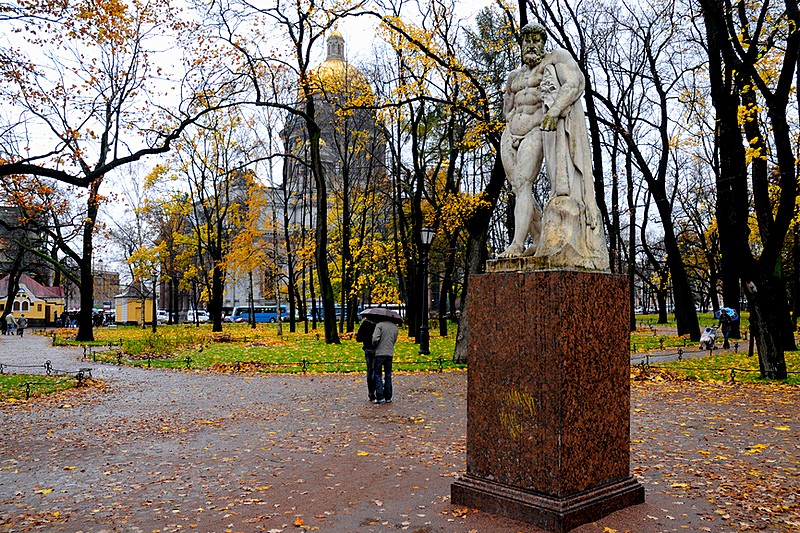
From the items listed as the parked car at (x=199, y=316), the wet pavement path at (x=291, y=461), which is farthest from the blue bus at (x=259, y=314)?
the wet pavement path at (x=291, y=461)

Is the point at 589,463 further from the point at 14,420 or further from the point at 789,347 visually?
the point at 789,347

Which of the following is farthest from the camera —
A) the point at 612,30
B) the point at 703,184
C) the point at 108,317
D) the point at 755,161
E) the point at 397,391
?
the point at 108,317

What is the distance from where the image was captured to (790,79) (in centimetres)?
1417

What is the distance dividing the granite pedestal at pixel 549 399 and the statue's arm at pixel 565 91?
1450 millimetres

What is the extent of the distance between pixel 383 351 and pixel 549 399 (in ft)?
22.2

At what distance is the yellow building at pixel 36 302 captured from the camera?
210 feet

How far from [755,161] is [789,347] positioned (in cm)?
772

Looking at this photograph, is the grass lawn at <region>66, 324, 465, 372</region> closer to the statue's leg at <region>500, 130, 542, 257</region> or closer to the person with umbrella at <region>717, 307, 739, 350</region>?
the person with umbrella at <region>717, 307, 739, 350</region>

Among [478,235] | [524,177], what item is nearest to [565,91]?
[524,177]

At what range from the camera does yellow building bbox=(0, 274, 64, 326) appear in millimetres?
63906

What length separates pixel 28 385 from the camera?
540 inches

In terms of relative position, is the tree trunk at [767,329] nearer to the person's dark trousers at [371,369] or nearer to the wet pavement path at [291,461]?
the wet pavement path at [291,461]

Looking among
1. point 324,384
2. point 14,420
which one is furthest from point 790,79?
point 14,420

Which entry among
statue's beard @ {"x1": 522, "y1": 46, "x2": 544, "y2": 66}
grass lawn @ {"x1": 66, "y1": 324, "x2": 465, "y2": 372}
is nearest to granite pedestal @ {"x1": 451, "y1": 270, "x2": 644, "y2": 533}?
statue's beard @ {"x1": 522, "y1": 46, "x2": 544, "y2": 66}
